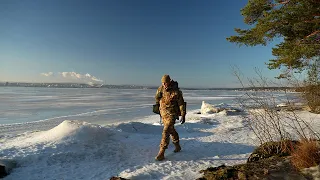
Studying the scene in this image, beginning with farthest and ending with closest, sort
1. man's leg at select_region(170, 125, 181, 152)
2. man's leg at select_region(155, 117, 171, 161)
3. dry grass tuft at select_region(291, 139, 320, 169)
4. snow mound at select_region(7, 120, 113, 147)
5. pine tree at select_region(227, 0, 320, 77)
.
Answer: pine tree at select_region(227, 0, 320, 77) < snow mound at select_region(7, 120, 113, 147) < man's leg at select_region(170, 125, 181, 152) < man's leg at select_region(155, 117, 171, 161) < dry grass tuft at select_region(291, 139, 320, 169)

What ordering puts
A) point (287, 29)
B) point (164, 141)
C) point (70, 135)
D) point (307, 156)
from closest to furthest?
point (307, 156), point (164, 141), point (70, 135), point (287, 29)

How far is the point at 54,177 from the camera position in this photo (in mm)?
4992

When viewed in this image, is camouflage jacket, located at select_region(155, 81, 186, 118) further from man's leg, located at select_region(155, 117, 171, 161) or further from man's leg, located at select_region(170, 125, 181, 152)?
man's leg, located at select_region(170, 125, 181, 152)

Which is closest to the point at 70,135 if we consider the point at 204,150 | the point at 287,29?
the point at 204,150

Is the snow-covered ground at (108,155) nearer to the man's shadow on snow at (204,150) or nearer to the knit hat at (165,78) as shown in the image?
Result: the man's shadow on snow at (204,150)

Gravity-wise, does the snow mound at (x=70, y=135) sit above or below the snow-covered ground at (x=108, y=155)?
above

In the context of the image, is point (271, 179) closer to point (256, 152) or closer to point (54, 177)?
point (256, 152)

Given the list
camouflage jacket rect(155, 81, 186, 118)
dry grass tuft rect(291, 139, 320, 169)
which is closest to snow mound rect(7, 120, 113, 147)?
camouflage jacket rect(155, 81, 186, 118)

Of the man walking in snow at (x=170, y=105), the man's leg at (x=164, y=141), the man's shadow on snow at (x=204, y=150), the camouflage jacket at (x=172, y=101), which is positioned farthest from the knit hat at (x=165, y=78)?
the man's shadow on snow at (x=204, y=150)

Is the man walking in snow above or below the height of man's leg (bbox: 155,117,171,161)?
above

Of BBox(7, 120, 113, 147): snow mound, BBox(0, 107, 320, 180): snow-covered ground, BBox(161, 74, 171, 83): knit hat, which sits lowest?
BBox(0, 107, 320, 180): snow-covered ground

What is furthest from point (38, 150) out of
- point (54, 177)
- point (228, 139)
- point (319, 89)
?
point (319, 89)

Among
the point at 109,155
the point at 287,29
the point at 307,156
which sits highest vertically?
the point at 287,29

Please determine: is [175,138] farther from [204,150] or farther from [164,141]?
[204,150]
